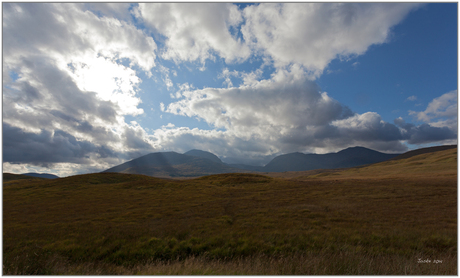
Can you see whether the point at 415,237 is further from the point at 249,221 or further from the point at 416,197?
the point at 416,197

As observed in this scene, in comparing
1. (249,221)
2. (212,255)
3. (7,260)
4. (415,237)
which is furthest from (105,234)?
(415,237)

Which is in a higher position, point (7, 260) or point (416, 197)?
point (7, 260)

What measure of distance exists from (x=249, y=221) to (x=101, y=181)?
8562cm

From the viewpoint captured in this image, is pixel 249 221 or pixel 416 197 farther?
pixel 416 197

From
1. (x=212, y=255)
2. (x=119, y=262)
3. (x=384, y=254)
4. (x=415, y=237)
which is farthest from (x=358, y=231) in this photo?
(x=119, y=262)

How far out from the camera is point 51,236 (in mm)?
16531

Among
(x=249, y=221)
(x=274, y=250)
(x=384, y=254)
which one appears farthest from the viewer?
(x=249, y=221)

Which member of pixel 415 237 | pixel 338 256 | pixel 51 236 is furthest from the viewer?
pixel 51 236

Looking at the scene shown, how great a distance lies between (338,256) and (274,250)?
3.80 meters

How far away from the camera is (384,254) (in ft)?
37.8

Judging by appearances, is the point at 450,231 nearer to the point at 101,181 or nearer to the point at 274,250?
the point at 274,250

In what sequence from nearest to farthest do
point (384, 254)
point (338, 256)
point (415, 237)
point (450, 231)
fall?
1. point (338, 256)
2. point (384, 254)
3. point (415, 237)
4. point (450, 231)

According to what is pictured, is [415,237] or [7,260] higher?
[7,260]

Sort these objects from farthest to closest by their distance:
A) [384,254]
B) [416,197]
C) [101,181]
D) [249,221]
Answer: [101,181], [416,197], [249,221], [384,254]
